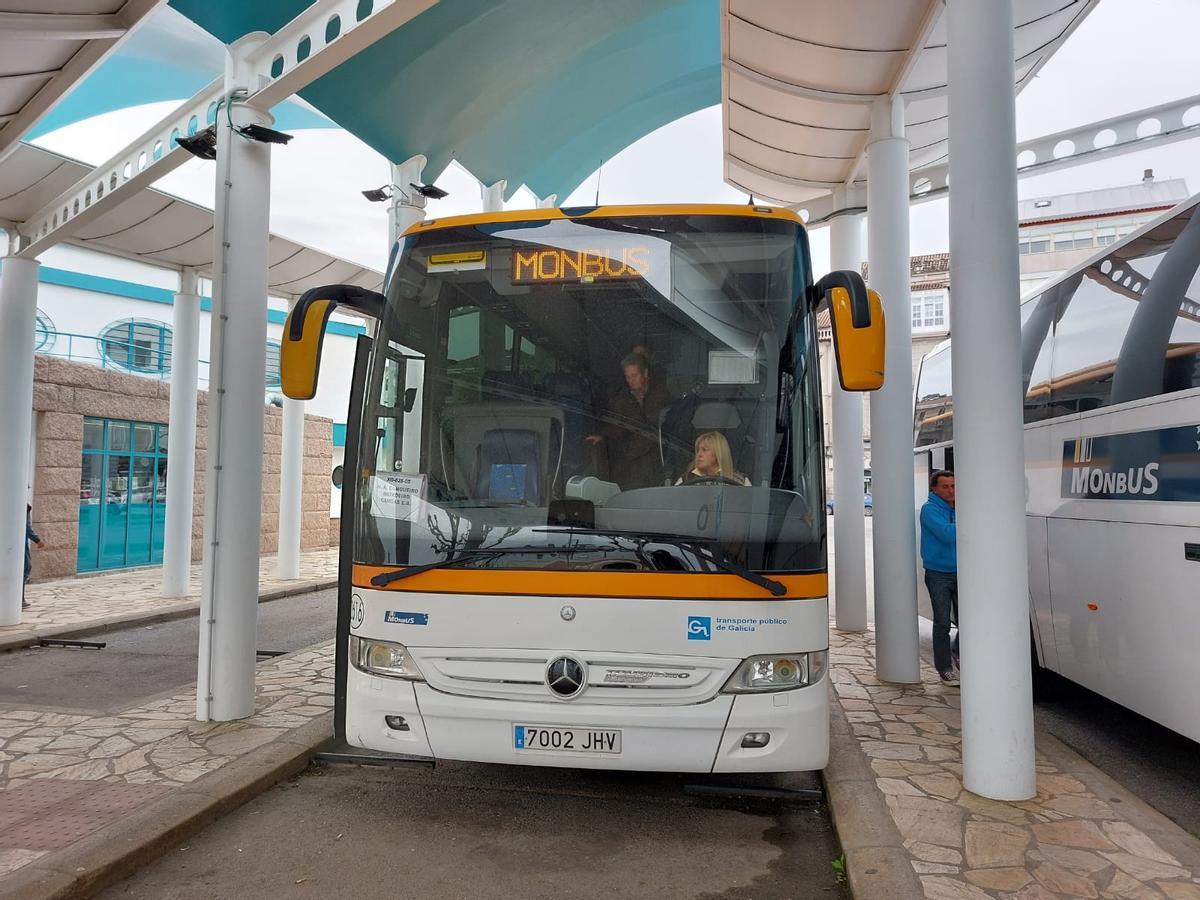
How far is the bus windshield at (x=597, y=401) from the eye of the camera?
14.4ft

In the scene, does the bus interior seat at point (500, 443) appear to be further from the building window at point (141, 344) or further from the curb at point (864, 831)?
the building window at point (141, 344)

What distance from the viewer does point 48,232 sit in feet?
33.7

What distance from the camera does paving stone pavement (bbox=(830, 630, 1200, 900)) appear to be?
12.6 ft

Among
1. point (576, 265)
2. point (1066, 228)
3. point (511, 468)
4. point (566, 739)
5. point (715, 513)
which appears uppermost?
point (1066, 228)

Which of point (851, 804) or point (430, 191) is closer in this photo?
point (851, 804)

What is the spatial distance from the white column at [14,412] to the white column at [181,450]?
2.58m

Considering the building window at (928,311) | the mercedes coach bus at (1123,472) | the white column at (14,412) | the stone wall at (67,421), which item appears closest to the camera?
the mercedes coach bus at (1123,472)

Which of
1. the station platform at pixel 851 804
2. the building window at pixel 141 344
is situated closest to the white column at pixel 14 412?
the station platform at pixel 851 804

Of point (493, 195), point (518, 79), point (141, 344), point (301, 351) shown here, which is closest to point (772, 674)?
point (301, 351)

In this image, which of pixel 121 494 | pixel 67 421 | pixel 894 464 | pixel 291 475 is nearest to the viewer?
pixel 894 464

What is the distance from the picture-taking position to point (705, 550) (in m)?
4.32

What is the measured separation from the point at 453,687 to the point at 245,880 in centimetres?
123

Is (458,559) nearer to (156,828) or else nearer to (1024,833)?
(156,828)

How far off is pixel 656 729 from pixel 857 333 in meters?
2.11
